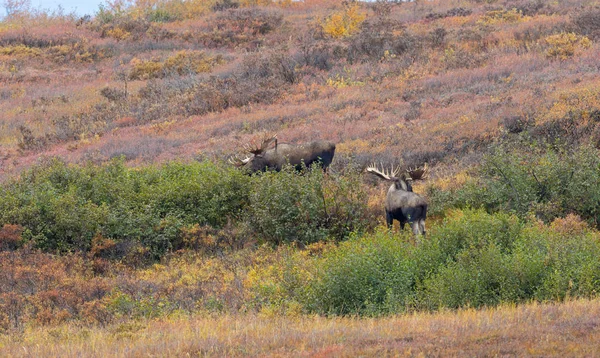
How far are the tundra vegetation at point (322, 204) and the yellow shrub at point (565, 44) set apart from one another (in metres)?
0.09

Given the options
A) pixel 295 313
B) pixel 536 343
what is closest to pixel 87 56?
pixel 295 313

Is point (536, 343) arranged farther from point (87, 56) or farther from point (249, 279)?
point (87, 56)

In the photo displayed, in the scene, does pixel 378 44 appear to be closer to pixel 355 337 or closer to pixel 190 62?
pixel 190 62

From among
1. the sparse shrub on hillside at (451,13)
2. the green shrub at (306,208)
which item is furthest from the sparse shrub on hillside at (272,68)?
the green shrub at (306,208)

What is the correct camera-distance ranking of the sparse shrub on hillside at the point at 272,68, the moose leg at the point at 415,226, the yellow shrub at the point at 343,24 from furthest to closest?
the yellow shrub at the point at 343,24, the sparse shrub on hillside at the point at 272,68, the moose leg at the point at 415,226

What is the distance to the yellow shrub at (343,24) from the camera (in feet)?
143

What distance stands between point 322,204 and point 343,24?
2914 cm

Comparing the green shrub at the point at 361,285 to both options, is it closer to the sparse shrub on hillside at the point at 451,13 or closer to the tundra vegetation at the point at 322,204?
the tundra vegetation at the point at 322,204

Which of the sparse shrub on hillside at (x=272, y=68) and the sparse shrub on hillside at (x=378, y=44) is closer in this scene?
the sparse shrub on hillside at (x=272, y=68)

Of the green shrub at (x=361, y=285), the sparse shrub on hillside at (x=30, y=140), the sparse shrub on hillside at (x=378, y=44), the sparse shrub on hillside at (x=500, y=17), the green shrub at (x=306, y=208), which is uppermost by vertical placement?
the sparse shrub on hillside at (x=500, y=17)

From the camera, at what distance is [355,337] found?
913 cm

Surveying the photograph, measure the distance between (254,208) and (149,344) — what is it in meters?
8.38

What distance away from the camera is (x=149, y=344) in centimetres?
936

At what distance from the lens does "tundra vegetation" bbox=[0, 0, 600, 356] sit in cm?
1030
